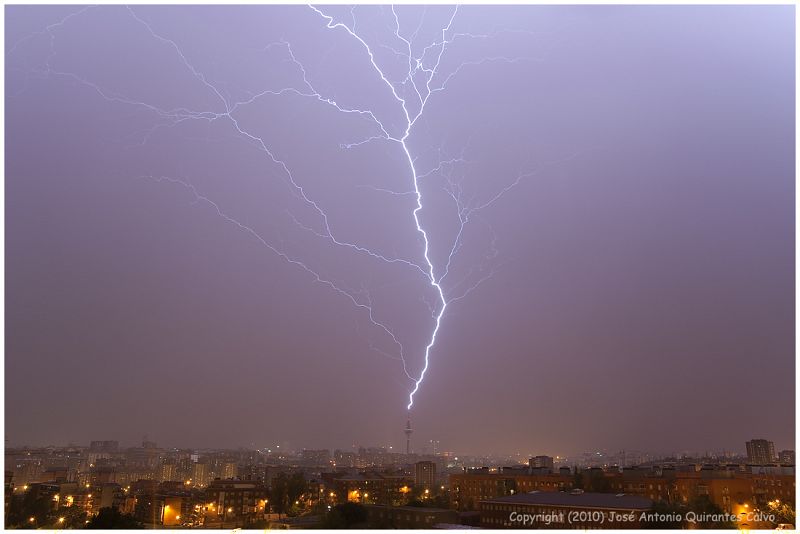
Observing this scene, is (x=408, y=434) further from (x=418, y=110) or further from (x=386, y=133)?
(x=418, y=110)

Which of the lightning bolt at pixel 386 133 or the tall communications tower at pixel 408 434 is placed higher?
the lightning bolt at pixel 386 133

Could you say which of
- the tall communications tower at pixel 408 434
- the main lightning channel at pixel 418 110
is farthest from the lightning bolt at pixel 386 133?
the tall communications tower at pixel 408 434

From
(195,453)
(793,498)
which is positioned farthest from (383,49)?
(195,453)

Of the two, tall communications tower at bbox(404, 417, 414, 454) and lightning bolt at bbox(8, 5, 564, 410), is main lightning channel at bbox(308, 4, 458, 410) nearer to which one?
lightning bolt at bbox(8, 5, 564, 410)

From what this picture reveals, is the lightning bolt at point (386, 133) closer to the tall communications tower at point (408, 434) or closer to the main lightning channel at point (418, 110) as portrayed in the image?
the main lightning channel at point (418, 110)

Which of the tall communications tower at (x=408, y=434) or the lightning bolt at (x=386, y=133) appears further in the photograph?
the tall communications tower at (x=408, y=434)

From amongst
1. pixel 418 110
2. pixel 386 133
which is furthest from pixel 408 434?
pixel 418 110

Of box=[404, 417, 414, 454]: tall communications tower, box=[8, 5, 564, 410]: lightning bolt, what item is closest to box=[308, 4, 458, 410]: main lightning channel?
box=[8, 5, 564, 410]: lightning bolt

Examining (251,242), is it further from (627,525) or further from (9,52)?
(627,525)

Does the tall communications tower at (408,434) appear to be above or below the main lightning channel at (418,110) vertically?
below
